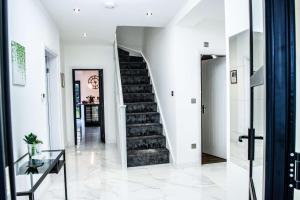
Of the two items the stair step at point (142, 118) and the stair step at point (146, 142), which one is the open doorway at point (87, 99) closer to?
the stair step at point (142, 118)

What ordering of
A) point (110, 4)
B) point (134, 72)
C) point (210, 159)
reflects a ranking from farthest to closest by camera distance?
point (134, 72), point (210, 159), point (110, 4)

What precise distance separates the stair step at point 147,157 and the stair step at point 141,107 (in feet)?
3.49

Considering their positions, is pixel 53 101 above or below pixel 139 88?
below

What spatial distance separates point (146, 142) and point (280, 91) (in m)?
4.10

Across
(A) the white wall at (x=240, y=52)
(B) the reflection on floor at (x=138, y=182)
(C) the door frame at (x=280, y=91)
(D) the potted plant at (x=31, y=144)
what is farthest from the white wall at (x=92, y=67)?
(C) the door frame at (x=280, y=91)

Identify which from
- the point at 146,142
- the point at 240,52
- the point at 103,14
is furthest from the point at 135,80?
the point at 240,52

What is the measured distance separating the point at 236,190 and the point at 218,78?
2946 millimetres

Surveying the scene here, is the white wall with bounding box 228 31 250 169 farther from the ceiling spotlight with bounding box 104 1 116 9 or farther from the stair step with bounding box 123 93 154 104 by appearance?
the stair step with bounding box 123 93 154 104

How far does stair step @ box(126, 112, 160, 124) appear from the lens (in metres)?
5.15

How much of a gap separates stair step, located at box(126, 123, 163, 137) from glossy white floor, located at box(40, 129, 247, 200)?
2.09 ft

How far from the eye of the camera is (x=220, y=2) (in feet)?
10.6

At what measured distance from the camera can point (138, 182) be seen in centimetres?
363

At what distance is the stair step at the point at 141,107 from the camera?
5371 mm

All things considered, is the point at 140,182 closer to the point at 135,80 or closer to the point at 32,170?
the point at 32,170
